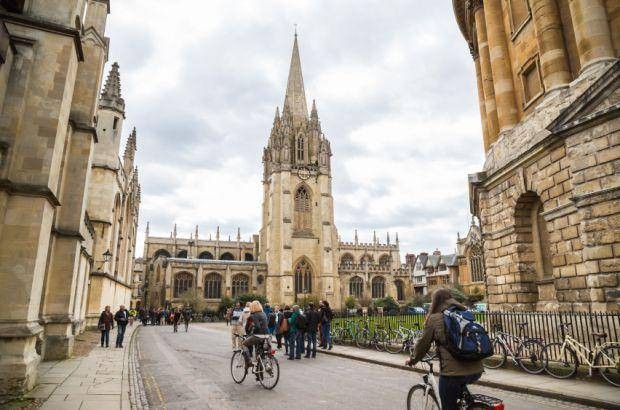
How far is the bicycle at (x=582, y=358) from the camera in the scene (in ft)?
22.5

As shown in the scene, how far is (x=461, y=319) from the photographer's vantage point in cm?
342

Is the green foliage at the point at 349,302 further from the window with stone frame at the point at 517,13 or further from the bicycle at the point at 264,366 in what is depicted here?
the bicycle at the point at 264,366

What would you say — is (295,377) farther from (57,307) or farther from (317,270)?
(317,270)

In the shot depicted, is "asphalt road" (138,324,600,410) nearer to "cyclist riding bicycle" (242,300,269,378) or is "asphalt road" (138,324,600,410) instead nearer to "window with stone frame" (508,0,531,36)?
"cyclist riding bicycle" (242,300,269,378)

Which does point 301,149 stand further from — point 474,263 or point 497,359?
point 497,359

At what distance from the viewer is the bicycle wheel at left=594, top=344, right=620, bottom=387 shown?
6.73 m

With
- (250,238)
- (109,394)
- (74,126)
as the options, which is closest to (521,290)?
(109,394)

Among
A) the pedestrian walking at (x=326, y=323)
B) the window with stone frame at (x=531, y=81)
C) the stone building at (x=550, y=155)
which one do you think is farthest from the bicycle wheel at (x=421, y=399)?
the window with stone frame at (x=531, y=81)

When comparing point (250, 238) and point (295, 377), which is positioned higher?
point (250, 238)

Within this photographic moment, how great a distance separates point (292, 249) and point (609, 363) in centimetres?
4590

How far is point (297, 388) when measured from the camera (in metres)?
7.47

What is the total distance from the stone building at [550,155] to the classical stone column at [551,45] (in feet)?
0.08

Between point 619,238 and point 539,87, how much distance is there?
5.43m

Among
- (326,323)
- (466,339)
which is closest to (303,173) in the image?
(326,323)
